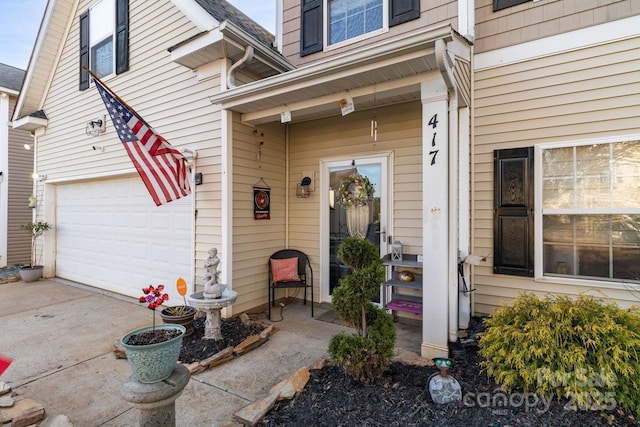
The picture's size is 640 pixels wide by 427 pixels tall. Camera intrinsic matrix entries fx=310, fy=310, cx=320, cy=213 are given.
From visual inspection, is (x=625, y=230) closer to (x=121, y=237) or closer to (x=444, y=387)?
(x=444, y=387)

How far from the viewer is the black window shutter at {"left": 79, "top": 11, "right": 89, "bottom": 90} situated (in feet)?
20.2

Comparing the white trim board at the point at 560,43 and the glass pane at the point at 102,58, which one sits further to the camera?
the glass pane at the point at 102,58

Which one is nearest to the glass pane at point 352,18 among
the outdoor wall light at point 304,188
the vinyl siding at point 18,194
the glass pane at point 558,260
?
the outdoor wall light at point 304,188

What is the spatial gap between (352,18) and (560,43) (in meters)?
2.64

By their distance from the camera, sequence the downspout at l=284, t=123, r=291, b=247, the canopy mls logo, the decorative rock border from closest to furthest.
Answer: the canopy mls logo < the decorative rock border < the downspout at l=284, t=123, r=291, b=247

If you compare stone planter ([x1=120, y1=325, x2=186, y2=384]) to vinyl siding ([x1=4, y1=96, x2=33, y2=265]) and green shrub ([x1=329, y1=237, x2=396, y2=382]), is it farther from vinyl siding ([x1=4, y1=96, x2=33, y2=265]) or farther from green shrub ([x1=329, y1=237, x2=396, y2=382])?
vinyl siding ([x1=4, y1=96, x2=33, y2=265])

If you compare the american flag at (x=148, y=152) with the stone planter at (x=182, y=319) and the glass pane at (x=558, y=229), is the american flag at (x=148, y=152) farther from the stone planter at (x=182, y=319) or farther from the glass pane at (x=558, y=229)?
the glass pane at (x=558, y=229)

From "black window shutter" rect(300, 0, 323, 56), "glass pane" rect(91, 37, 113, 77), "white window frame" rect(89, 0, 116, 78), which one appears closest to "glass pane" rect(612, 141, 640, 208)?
"black window shutter" rect(300, 0, 323, 56)

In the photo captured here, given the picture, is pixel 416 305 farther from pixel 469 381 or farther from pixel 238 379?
pixel 238 379

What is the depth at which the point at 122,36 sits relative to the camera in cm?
549

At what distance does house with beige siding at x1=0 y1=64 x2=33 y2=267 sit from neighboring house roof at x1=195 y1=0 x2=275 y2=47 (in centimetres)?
672

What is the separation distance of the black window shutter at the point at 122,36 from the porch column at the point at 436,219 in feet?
17.3

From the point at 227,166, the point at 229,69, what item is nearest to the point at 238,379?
the point at 227,166

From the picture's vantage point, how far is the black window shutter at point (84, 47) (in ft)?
20.2
